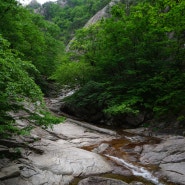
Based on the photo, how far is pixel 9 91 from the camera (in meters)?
6.39

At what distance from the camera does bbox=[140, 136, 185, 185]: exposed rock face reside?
8.46m

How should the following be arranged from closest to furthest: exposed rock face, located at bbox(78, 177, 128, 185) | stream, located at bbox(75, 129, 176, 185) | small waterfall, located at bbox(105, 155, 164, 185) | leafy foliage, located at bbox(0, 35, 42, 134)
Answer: leafy foliage, located at bbox(0, 35, 42, 134) < exposed rock face, located at bbox(78, 177, 128, 185) < small waterfall, located at bbox(105, 155, 164, 185) < stream, located at bbox(75, 129, 176, 185)

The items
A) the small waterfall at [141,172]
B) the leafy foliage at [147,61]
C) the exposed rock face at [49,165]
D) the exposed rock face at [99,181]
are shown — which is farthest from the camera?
the leafy foliage at [147,61]

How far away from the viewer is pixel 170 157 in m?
9.87

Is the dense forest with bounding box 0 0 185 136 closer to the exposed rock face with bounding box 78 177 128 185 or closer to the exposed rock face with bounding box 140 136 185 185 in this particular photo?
the exposed rock face with bounding box 140 136 185 185

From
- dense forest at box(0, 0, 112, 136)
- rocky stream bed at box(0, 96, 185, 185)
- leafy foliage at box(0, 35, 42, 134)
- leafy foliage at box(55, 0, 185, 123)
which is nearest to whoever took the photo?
leafy foliage at box(0, 35, 42, 134)

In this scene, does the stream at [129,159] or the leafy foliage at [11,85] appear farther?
the stream at [129,159]

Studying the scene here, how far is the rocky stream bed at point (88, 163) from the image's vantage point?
7867 mm

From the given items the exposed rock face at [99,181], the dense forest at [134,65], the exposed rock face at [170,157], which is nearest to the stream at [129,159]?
the exposed rock face at [170,157]

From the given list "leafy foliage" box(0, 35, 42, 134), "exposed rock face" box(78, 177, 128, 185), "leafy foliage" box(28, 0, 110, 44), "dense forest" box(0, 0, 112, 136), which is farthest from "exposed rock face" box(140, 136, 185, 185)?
"leafy foliage" box(28, 0, 110, 44)

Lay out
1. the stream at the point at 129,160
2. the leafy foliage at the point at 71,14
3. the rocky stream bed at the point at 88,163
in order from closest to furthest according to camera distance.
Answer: the rocky stream bed at the point at 88,163, the stream at the point at 129,160, the leafy foliage at the point at 71,14

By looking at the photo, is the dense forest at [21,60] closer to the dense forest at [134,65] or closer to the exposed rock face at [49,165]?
the dense forest at [134,65]

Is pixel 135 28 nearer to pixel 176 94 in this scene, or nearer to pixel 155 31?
pixel 155 31

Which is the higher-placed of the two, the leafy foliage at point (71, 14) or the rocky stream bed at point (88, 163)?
the leafy foliage at point (71, 14)
